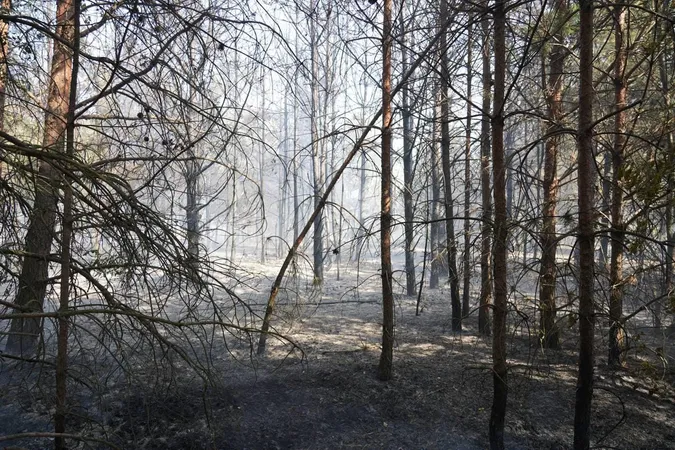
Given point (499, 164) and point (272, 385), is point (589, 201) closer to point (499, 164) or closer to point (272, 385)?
point (499, 164)

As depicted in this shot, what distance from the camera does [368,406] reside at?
571 centimetres

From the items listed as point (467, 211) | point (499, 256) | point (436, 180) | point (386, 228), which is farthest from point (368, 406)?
point (436, 180)

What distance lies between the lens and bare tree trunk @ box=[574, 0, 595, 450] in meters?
3.81

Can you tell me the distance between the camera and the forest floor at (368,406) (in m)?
4.84

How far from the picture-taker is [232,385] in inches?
244

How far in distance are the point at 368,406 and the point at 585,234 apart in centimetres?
343

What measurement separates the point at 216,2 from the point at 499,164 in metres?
3.09

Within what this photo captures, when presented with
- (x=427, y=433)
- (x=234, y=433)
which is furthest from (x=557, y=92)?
(x=234, y=433)

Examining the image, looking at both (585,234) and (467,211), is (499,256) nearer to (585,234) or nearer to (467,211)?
(585,234)

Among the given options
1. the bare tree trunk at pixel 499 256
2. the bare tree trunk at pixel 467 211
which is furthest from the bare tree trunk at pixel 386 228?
the bare tree trunk at pixel 499 256

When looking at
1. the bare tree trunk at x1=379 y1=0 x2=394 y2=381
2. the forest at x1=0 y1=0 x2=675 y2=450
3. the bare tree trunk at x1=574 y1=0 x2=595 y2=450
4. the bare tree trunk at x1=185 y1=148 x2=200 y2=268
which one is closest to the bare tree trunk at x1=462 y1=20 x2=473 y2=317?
the forest at x1=0 y1=0 x2=675 y2=450

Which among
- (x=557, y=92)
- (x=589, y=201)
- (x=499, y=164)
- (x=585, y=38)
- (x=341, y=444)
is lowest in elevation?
(x=341, y=444)

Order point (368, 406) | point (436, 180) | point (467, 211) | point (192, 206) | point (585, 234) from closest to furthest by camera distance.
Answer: point (585, 234) < point (192, 206) < point (368, 406) < point (467, 211) < point (436, 180)

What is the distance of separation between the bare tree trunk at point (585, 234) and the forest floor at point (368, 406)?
13.3 inches
